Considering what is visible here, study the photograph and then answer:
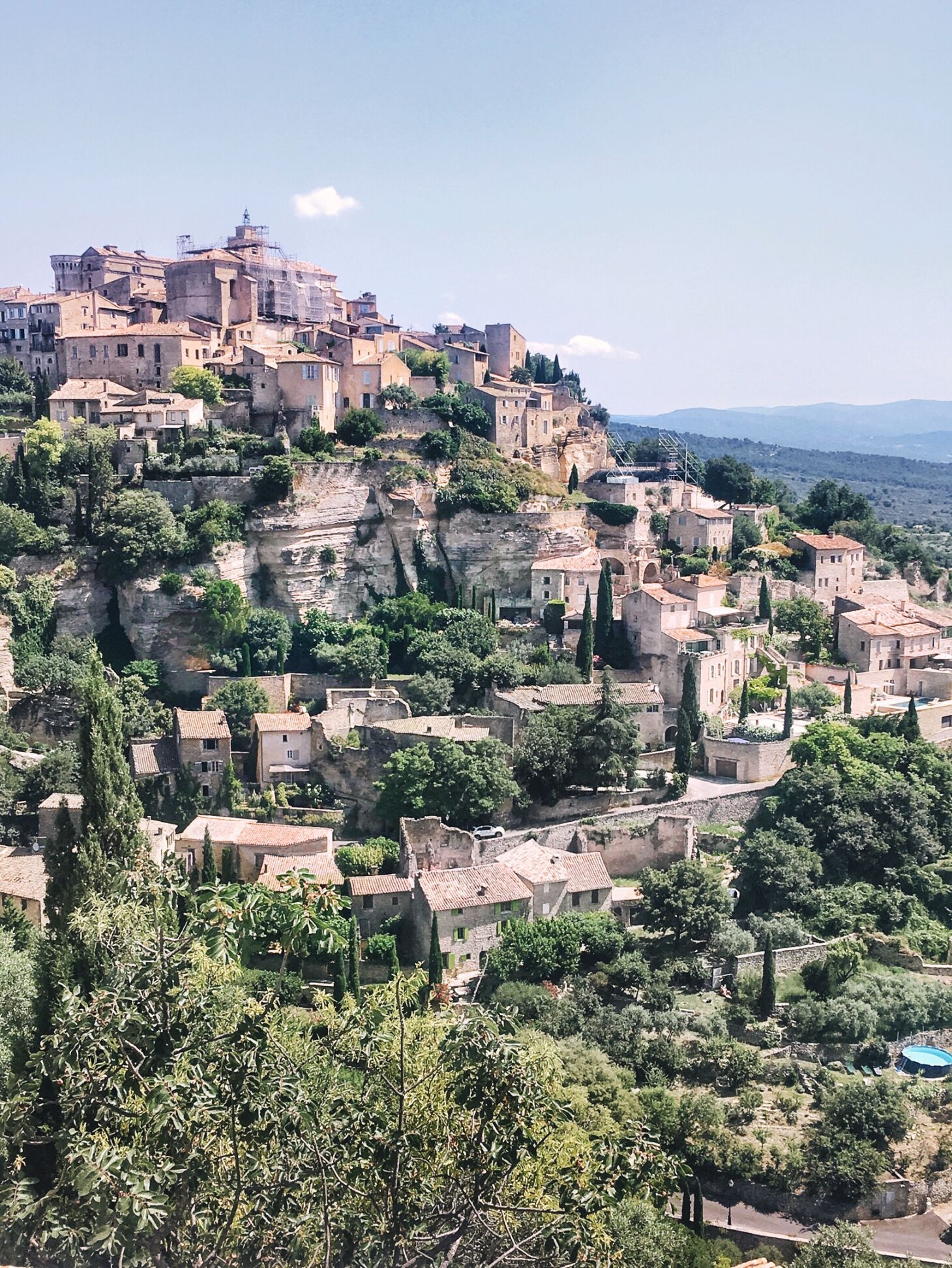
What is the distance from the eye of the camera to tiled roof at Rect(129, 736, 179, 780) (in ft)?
118

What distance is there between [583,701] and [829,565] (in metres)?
17.9

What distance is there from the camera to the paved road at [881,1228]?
2331cm

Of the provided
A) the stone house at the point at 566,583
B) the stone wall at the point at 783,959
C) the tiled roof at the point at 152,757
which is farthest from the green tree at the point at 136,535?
the stone wall at the point at 783,959

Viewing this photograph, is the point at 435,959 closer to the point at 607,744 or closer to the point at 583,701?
the point at 607,744

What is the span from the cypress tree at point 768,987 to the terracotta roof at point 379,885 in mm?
8861

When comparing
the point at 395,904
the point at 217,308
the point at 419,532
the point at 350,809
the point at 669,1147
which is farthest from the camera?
the point at 217,308

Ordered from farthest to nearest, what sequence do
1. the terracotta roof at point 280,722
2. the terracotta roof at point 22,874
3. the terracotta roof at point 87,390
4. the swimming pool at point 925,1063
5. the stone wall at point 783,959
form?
the terracotta roof at point 87,390
the terracotta roof at point 280,722
the stone wall at point 783,959
the terracotta roof at point 22,874
the swimming pool at point 925,1063

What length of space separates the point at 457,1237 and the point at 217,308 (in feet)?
168

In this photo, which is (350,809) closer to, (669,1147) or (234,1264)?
(669,1147)

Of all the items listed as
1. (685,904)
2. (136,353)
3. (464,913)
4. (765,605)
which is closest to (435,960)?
(464,913)

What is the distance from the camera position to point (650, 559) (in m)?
A: 50.2

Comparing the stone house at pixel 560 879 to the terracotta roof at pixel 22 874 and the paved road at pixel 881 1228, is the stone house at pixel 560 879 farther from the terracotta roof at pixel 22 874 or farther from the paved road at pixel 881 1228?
the terracotta roof at pixel 22 874

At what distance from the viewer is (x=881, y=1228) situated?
24.1m

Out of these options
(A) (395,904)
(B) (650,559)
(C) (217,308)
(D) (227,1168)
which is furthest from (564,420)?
(D) (227,1168)
